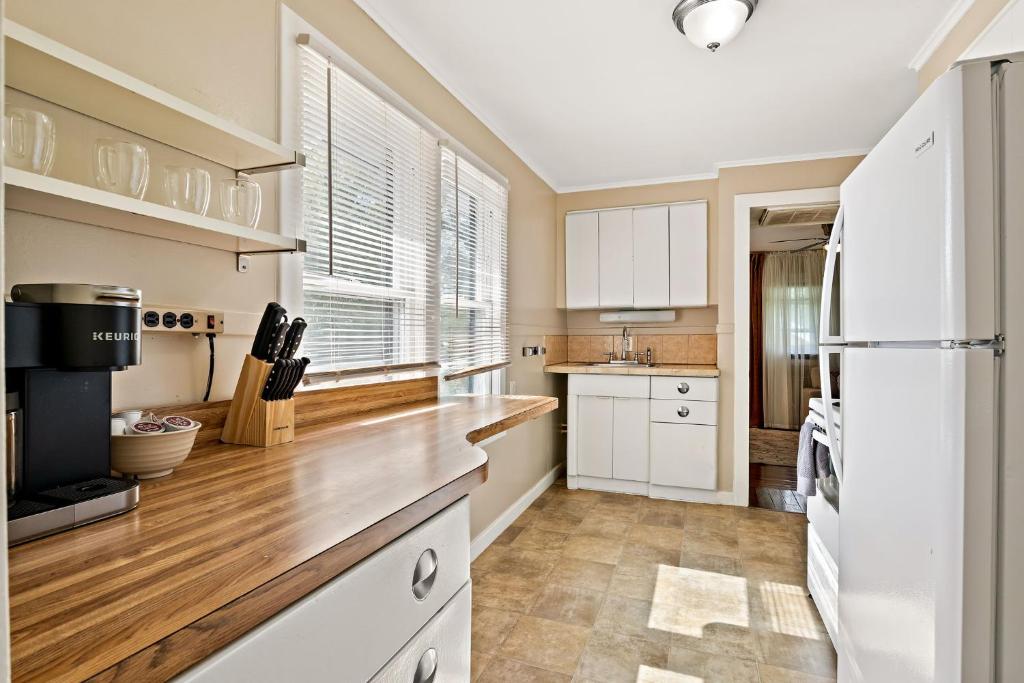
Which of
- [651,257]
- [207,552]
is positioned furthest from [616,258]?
[207,552]

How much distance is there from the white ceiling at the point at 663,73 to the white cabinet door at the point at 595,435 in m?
1.79

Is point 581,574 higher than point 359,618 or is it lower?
lower

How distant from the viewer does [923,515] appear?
1.12 m

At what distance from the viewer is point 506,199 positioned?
3.40 m

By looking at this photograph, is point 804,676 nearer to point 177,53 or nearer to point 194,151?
point 194,151

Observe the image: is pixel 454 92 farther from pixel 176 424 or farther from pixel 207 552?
pixel 207 552

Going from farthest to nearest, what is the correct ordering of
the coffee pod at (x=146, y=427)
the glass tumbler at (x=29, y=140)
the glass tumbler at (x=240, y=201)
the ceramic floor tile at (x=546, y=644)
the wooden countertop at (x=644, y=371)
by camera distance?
1. the wooden countertop at (x=644, y=371)
2. the ceramic floor tile at (x=546, y=644)
3. the glass tumbler at (x=240, y=201)
4. the coffee pod at (x=146, y=427)
5. the glass tumbler at (x=29, y=140)

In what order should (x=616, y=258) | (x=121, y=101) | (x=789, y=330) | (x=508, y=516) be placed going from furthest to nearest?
(x=789, y=330)
(x=616, y=258)
(x=508, y=516)
(x=121, y=101)

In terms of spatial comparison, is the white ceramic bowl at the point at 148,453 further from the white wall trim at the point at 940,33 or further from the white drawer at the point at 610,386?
the white drawer at the point at 610,386

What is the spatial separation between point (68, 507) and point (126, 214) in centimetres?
60

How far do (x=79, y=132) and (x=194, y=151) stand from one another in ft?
0.81

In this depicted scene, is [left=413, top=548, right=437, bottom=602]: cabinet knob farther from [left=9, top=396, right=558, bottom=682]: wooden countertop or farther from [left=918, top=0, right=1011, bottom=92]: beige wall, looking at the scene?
[left=918, top=0, right=1011, bottom=92]: beige wall

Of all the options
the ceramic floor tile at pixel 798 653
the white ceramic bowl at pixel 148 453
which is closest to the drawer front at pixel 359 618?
the white ceramic bowl at pixel 148 453

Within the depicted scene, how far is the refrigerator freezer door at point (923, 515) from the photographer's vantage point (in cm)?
100
